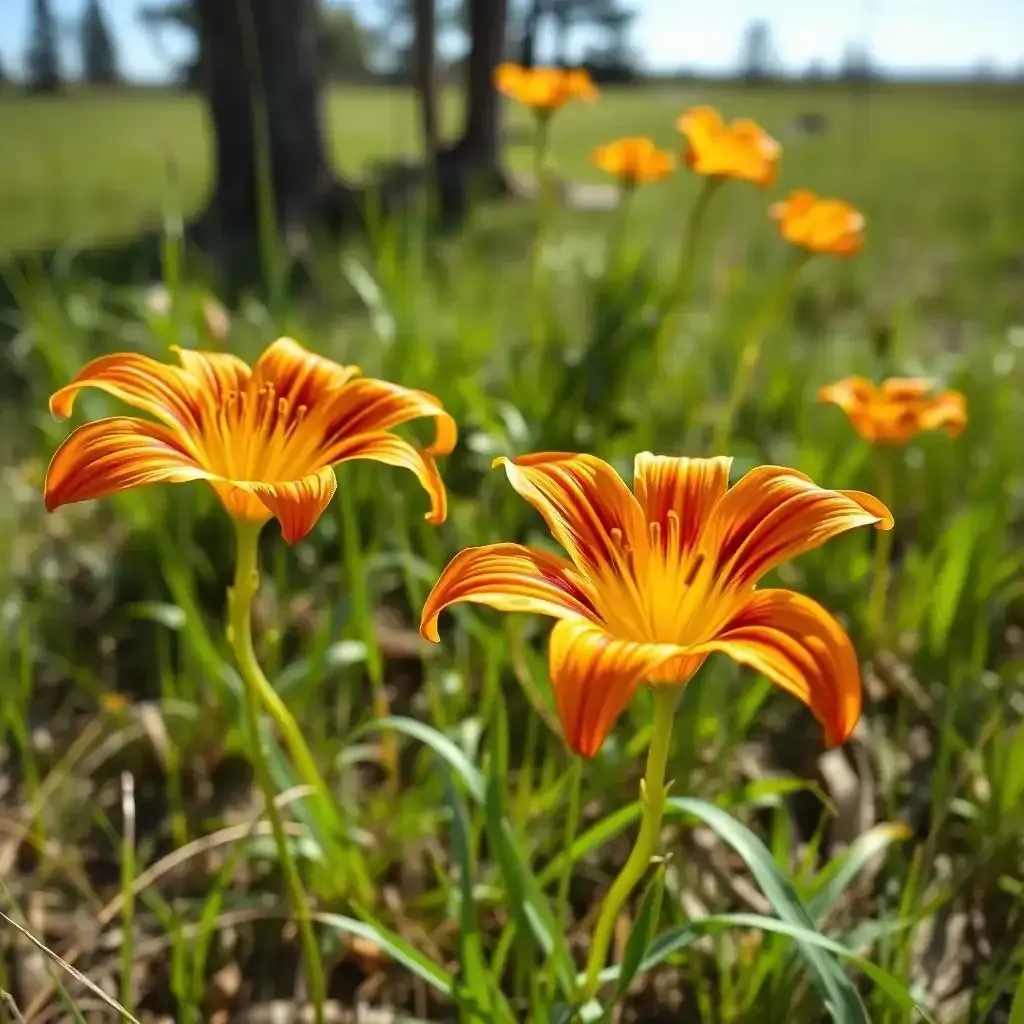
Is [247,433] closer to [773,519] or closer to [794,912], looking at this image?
[773,519]

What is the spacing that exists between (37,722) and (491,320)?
1054mm

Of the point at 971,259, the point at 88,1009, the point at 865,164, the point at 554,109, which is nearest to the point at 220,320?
the point at 554,109

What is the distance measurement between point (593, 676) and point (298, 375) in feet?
1.36

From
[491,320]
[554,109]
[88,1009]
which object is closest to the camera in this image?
[88,1009]

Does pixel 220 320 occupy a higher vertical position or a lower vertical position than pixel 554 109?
lower

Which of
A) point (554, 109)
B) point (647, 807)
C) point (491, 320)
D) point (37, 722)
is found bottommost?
point (37, 722)

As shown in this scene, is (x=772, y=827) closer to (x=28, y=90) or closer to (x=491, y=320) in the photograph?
(x=491, y=320)

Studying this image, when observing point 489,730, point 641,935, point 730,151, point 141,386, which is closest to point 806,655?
point 641,935

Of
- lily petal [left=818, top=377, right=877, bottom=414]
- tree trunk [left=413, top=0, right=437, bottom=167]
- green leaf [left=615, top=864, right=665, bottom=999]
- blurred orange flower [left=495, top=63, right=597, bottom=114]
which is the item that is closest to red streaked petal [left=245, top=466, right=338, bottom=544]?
green leaf [left=615, top=864, right=665, bottom=999]

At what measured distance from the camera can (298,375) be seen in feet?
2.61

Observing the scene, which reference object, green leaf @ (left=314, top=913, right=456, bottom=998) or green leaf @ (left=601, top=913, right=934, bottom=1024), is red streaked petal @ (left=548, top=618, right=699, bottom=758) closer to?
green leaf @ (left=601, top=913, right=934, bottom=1024)

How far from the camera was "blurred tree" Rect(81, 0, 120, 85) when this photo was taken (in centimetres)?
244

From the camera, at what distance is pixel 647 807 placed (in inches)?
23.9

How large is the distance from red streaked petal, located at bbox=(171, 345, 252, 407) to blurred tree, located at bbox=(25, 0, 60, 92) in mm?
2047
